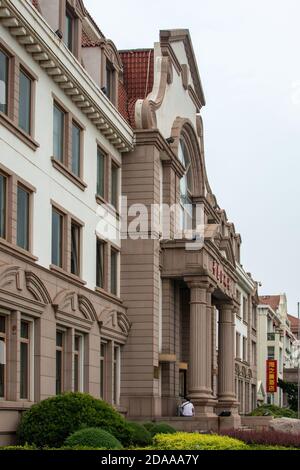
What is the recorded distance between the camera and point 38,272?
27.2 meters

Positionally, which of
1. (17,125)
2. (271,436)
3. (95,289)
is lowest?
(271,436)

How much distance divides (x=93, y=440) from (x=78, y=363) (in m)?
10.5

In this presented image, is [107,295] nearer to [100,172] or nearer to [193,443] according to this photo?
[100,172]

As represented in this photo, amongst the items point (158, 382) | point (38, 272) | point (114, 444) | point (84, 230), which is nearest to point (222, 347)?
point (158, 382)

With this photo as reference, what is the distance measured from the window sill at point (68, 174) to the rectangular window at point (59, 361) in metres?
4.41

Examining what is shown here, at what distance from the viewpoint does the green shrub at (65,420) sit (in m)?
24.1

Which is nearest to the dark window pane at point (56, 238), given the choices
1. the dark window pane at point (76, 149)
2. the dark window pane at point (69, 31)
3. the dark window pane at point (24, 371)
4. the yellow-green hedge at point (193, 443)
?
the dark window pane at point (76, 149)

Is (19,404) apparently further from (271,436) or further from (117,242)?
(117,242)

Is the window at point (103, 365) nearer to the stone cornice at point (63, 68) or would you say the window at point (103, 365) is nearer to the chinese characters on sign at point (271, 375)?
the stone cornice at point (63, 68)

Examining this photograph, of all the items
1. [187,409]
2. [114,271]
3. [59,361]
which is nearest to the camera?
[59,361]

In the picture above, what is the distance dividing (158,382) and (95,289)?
6.17m

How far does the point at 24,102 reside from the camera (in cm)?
2703

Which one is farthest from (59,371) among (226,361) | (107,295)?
(226,361)

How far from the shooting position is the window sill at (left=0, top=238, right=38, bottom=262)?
2475 cm
